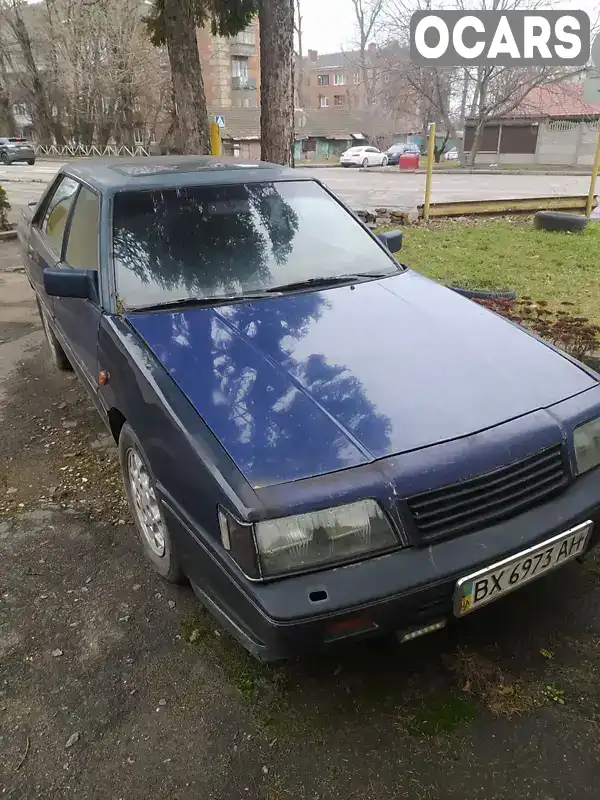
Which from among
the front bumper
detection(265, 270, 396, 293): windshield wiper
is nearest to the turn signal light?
the front bumper

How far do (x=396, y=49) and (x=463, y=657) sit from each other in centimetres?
4057

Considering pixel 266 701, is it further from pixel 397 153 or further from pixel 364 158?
pixel 397 153

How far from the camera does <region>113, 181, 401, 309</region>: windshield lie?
114 inches

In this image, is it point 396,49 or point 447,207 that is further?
point 396,49

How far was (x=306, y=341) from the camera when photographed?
2.51 metres

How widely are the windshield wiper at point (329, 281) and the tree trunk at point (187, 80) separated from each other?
227 inches

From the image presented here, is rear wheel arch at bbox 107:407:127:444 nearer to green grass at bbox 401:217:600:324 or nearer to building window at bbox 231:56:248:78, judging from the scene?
green grass at bbox 401:217:600:324

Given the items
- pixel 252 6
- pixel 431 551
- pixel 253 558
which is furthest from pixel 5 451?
pixel 252 6

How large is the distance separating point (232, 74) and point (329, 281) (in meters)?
54.2

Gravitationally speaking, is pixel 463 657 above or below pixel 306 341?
below

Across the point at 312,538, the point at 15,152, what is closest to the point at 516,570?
the point at 312,538

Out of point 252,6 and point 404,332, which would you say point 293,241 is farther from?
point 252,6

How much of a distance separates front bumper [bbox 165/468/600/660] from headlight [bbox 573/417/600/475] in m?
0.30

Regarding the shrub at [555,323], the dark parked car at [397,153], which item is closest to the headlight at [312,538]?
the shrub at [555,323]
